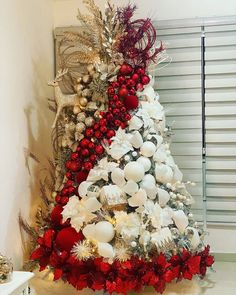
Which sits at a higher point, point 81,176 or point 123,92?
point 123,92

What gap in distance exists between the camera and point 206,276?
6.61 ft

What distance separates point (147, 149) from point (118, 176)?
A: 0.59 ft

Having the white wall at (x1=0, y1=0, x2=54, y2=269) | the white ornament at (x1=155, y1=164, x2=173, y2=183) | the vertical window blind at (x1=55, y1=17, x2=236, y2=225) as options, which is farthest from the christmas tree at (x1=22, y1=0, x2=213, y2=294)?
the vertical window blind at (x1=55, y1=17, x2=236, y2=225)

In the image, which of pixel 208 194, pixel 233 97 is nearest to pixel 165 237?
pixel 208 194

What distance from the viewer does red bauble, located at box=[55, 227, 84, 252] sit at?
1.77 metres

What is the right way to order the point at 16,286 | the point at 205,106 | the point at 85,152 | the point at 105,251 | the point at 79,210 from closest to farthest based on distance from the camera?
1. the point at 16,286
2. the point at 105,251
3. the point at 79,210
4. the point at 85,152
5. the point at 205,106

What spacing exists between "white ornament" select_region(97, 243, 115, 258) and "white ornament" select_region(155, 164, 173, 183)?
38cm

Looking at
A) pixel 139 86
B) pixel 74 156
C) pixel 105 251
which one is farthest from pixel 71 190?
pixel 139 86

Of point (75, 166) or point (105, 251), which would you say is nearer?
point (105, 251)

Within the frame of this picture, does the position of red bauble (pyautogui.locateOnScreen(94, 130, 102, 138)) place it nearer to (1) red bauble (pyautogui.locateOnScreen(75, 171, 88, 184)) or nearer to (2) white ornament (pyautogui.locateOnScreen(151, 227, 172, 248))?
(1) red bauble (pyautogui.locateOnScreen(75, 171, 88, 184))

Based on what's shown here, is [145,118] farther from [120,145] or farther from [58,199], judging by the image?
[58,199]

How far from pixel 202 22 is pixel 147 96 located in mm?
629

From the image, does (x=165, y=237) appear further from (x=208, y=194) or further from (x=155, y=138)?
(x=208, y=194)

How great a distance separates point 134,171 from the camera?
1.72 metres
